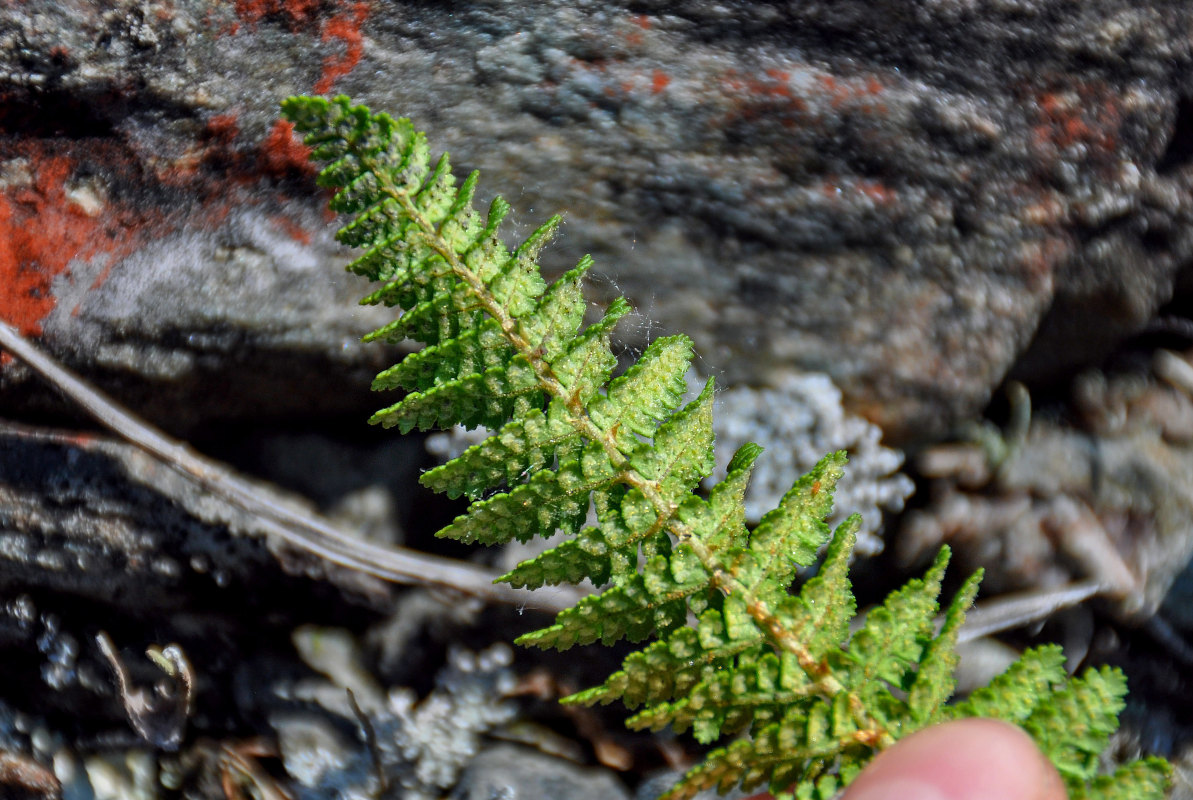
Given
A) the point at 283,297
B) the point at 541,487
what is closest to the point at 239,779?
the point at 283,297

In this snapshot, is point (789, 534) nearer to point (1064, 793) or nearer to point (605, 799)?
point (1064, 793)

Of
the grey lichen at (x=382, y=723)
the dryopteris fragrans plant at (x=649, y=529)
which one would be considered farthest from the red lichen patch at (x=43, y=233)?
the dryopteris fragrans plant at (x=649, y=529)

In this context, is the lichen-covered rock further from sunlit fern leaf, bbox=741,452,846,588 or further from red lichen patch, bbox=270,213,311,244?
sunlit fern leaf, bbox=741,452,846,588

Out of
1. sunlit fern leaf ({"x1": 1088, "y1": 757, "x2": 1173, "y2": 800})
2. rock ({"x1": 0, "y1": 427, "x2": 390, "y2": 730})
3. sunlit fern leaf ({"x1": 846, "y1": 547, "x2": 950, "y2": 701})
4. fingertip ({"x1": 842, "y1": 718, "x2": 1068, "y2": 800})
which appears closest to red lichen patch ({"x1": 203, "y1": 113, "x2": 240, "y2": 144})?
rock ({"x1": 0, "y1": 427, "x2": 390, "y2": 730})

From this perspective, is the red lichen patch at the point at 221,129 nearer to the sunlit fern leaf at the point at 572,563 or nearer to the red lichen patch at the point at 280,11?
the red lichen patch at the point at 280,11

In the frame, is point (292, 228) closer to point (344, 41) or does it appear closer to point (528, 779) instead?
point (344, 41)

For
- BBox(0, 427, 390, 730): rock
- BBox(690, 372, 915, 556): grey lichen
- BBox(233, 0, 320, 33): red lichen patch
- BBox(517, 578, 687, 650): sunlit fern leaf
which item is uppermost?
BBox(233, 0, 320, 33): red lichen patch

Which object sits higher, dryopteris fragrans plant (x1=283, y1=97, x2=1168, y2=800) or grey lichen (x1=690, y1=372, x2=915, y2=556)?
dryopteris fragrans plant (x1=283, y1=97, x2=1168, y2=800)
